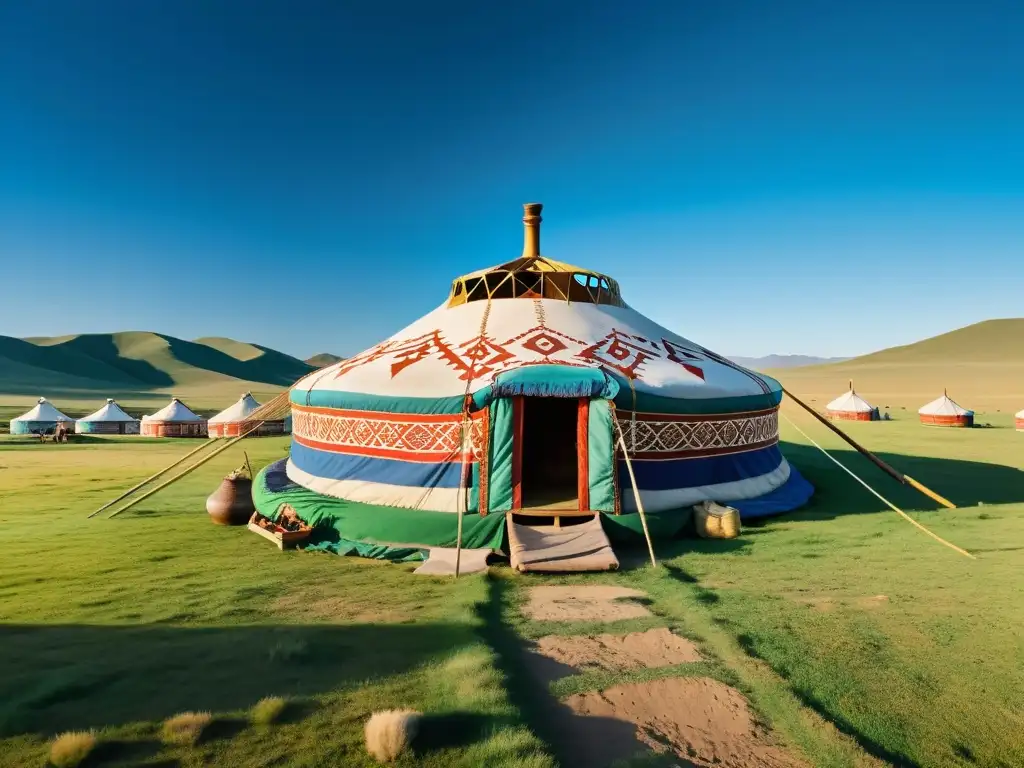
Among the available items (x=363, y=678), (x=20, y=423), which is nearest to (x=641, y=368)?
(x=363, y=678)

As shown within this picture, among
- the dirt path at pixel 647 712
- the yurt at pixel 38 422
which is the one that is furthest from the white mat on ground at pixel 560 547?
the yurt at pixel 38 422

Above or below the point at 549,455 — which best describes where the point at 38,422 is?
above

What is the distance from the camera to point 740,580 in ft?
15.5

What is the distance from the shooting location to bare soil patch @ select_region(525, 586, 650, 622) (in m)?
4.02

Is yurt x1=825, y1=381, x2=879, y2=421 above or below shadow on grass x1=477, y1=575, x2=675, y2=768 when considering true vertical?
above

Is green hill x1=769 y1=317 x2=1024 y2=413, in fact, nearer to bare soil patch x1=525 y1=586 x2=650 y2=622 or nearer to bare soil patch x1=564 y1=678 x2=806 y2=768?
bare soil patch x1=525 y1=586 x2=650 y2=622

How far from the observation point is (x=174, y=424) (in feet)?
64.7

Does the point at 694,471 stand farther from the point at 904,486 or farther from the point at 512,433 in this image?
the point at 904,486

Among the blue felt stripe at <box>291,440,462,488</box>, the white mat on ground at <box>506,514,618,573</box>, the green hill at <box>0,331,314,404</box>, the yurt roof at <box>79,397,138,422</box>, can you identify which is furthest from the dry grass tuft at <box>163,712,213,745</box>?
the green hill at <box>0,331,314,404</box>

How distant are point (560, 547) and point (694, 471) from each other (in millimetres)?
2243

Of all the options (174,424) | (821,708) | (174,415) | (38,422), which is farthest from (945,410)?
(38,422)

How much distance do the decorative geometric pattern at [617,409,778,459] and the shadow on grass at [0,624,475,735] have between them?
3.25 meters

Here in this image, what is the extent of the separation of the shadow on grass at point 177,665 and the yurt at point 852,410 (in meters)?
22.2

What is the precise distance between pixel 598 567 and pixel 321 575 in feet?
8.42
